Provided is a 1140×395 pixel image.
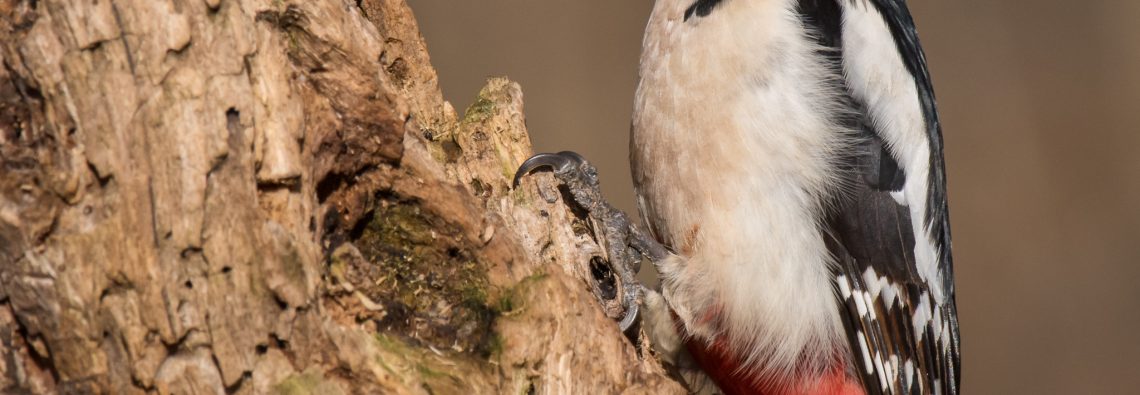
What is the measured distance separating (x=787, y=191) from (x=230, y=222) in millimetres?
1201

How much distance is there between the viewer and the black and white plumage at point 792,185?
7.00 ft

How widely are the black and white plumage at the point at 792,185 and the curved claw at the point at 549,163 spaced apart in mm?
182

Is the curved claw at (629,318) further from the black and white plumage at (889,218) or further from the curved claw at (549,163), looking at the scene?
the black and white plumage at (889,218)

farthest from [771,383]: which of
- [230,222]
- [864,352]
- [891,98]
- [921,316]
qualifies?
[230,222]

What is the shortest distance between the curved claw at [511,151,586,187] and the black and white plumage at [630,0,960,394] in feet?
0.60

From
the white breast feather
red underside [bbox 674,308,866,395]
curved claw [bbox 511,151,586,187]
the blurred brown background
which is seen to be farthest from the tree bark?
the blurred brown background

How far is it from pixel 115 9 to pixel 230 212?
322 mm

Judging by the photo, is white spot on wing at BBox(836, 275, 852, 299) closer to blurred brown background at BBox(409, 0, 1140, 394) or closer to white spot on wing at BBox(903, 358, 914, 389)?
white spot on wing at BBox(903, 358, 914, 389)

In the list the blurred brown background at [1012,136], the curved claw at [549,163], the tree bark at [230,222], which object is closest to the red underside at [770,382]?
the curved claw at [549,163]

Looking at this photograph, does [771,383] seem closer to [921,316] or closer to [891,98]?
[921,316]

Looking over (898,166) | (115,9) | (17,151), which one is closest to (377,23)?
(115,9)

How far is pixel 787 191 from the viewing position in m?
2.15

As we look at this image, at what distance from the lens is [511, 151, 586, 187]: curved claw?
205cm

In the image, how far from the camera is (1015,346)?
4.26 metres
